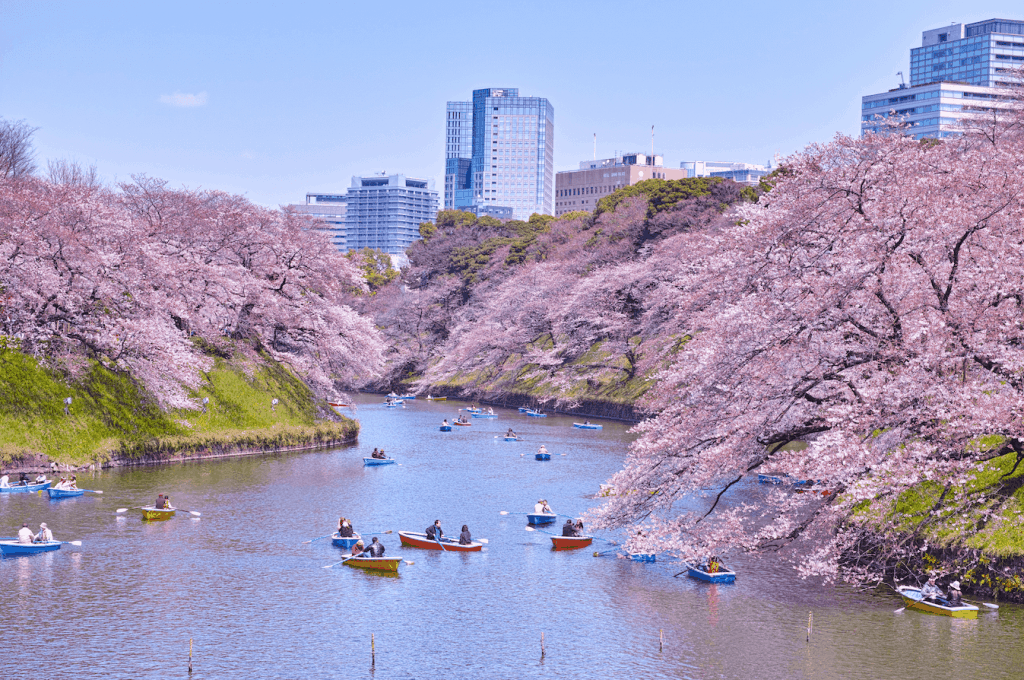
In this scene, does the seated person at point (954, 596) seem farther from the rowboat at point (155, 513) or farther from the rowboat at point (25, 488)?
the rowboat at point (25, 488)

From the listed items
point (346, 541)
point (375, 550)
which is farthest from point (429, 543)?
point (375, 550)

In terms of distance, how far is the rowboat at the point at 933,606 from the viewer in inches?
981

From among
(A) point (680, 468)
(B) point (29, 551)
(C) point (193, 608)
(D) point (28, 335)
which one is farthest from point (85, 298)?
(A) point (680, 468)

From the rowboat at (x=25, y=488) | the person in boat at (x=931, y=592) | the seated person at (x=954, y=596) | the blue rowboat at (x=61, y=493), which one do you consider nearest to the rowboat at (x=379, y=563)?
the blue rowboat at (x=61, y=493)

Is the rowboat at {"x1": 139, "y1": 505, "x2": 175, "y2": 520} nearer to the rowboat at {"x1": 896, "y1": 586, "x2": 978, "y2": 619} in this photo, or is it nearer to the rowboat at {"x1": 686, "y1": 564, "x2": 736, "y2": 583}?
the rowboat at {"x1": 686, "y1": 564, "x2": 736, "y2": 583}

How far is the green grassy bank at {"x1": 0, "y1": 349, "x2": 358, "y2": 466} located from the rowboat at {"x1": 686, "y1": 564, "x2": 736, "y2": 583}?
30.4m

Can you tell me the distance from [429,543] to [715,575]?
35.0 feet

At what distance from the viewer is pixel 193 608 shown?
1039 inches

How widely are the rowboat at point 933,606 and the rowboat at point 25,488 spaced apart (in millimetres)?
34059

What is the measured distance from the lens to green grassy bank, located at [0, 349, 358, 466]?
44625 millimetres

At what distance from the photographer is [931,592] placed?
83.9ft

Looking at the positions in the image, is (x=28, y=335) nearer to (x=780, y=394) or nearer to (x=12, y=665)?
(x=12, y=665)

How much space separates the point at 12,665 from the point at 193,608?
5.44 metres

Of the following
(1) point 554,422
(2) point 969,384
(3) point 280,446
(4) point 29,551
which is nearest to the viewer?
(2) point 969,384
